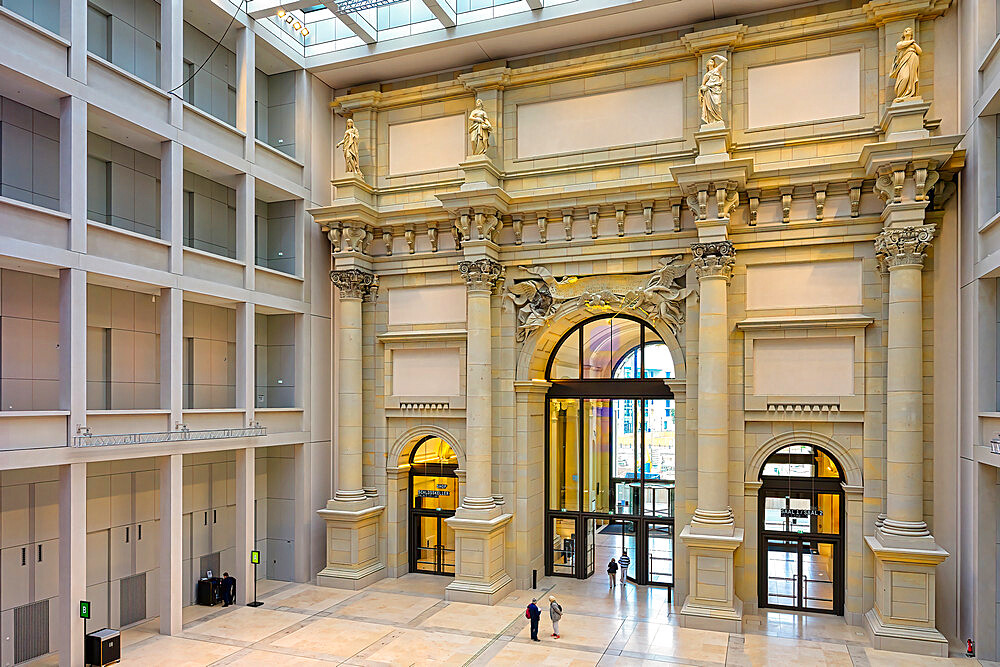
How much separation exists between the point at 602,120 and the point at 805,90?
5.11 metres

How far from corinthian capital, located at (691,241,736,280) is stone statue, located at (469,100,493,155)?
6.39 meters

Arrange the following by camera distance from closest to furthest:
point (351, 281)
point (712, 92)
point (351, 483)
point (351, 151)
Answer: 1. point (712, 92)
2. point (351, 483)
3. point (351, 281)
4. point (351, 151)

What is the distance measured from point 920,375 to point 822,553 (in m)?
5.07

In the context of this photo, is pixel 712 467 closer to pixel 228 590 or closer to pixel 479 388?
pixel 479 388

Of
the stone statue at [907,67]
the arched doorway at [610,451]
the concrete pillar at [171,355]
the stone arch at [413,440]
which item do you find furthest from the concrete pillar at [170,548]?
the stone statue at [907,67]

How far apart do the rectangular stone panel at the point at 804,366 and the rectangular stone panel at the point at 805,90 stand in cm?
553

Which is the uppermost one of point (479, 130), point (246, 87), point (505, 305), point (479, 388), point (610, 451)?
point (246, 87)

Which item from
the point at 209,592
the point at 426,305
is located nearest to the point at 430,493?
the point at 426,305

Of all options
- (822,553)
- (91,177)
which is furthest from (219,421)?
(822,553)

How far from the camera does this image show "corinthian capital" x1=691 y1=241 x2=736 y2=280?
1705 cm

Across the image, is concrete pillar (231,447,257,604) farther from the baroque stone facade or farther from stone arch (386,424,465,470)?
stone arch (386,424,465,470)

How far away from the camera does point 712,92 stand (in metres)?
17.2

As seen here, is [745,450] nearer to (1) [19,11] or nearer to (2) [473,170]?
(2) [473,170]

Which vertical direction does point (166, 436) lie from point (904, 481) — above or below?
above
